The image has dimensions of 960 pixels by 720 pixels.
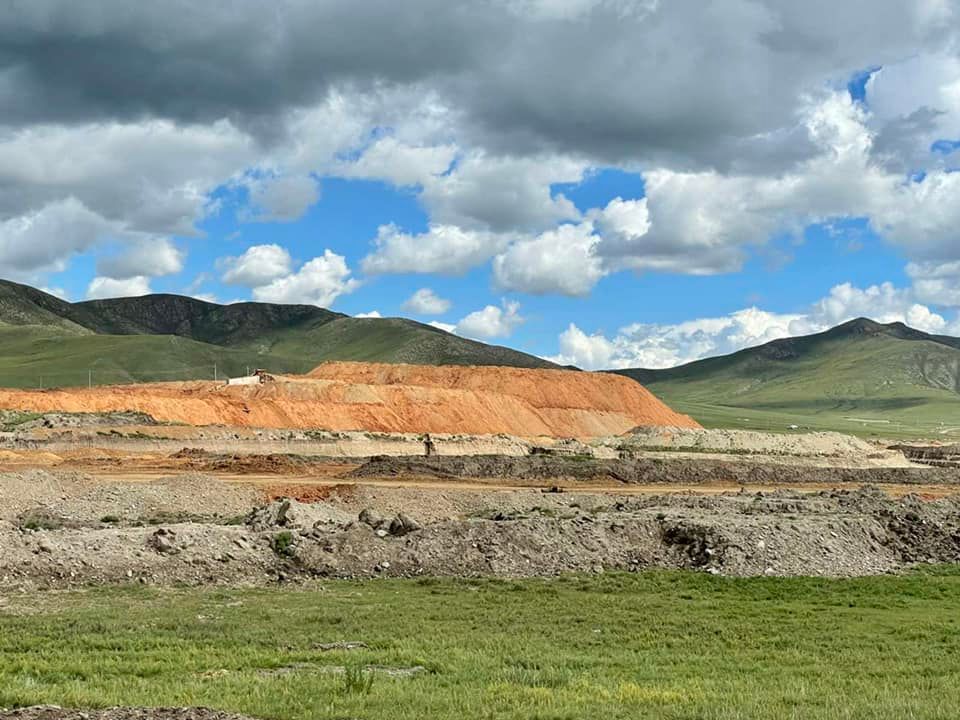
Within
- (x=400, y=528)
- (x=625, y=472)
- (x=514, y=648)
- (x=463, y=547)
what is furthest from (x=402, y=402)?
(x=514, y=648)

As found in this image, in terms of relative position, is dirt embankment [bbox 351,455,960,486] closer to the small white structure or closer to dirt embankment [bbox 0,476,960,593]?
dirt embankment [bbox 0,476,960,593]

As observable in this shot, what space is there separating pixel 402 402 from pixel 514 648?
110 metres

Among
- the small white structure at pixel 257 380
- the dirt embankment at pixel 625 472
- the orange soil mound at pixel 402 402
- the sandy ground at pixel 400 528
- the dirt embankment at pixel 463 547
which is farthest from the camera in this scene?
the small white structure at pixel 257 380

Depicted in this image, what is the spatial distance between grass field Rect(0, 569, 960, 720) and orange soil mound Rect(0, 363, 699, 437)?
84.8m

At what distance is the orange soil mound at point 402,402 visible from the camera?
11050cm

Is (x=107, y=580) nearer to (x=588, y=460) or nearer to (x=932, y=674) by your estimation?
(x=932, y=674)

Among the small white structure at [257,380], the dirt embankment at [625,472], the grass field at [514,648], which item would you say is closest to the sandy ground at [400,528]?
the dirt embankment at [625,472]

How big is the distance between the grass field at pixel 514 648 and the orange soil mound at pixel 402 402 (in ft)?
278

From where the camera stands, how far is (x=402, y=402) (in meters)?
129

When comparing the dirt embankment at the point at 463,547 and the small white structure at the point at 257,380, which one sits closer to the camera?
the dirt embankment at the point at 463,547

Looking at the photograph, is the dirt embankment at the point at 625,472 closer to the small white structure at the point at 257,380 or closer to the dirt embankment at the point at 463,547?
the dirt embankment at the point at 463,547

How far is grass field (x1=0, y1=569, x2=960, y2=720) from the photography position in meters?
14.2

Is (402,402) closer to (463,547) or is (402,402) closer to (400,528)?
(400,528)

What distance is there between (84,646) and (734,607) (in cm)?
1457
